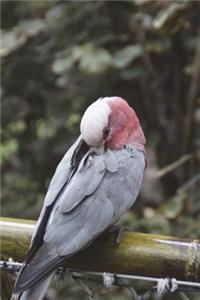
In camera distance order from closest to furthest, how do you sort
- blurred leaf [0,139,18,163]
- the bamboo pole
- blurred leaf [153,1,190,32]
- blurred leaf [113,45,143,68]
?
the bamboo pole → blurred leaf [153,1,190,32] → blurred leaf [113,45,143,68] → blurred leaf [0,139,18,163]

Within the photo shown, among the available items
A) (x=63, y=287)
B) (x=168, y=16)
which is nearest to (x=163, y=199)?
(x=63, y=287)

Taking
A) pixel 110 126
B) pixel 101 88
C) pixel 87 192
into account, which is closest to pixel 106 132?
pixel 110 126

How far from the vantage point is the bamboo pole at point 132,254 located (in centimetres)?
78

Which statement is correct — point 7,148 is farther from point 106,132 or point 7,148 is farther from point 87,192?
point 87,192

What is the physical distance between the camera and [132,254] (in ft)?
2.66

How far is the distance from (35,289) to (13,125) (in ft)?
4.65

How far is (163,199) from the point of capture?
227 cm

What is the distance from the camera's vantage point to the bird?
85 centimetres

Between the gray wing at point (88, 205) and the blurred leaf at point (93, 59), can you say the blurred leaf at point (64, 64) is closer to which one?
the blurred leaf at point (93, 59)

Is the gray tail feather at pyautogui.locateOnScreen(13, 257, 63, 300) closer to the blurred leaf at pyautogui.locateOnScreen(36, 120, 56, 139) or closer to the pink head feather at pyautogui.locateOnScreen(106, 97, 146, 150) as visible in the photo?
the pink head feather at pyautogui.locateOnScreen(106, 97, 146, 150)

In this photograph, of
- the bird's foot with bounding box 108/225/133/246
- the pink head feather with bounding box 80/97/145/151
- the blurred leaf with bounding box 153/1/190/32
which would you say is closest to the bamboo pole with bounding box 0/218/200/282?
the bird's foot with bounding box 108/225/133/246

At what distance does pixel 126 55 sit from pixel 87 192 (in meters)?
1.02

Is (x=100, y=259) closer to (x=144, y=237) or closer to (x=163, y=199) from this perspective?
(x=144, y=237)

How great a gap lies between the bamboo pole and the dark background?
104cm
